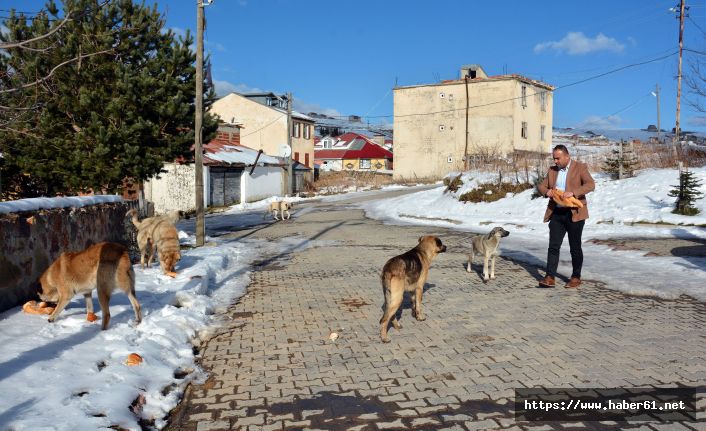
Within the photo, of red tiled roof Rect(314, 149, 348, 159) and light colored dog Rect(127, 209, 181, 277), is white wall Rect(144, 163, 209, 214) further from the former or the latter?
red tiled roof Rect(314, 149, 348, 159)

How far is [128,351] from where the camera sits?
5281 millimetres

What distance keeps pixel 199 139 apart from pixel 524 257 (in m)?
8.81

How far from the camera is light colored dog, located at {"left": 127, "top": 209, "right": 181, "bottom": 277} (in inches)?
366

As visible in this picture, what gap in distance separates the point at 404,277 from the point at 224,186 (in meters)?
29.5

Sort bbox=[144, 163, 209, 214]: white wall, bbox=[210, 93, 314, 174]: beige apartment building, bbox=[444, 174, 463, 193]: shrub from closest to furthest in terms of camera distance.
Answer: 1. bbox=[444, 174, 463, 193]: shrub
2. bbox=[144, 163, 209, 214]: white wall
3. bbox=[210, 93, 314, 174]: beige apartment building

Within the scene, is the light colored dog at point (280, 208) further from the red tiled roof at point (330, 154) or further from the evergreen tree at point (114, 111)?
the red tiled roof at point (330, 154)

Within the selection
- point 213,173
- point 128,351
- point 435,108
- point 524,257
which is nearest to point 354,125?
point 435,108

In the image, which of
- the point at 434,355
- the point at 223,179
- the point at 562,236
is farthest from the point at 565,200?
the point at 223,179

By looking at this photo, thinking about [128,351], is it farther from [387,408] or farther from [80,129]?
[80,129]

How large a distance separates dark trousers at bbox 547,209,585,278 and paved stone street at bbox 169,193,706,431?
462 millimetres

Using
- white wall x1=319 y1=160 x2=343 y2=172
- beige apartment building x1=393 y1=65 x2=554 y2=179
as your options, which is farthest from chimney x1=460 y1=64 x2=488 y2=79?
white wall x1=319 y1=160 x2=343 y2=172

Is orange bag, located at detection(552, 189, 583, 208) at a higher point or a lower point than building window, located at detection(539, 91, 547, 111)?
lower

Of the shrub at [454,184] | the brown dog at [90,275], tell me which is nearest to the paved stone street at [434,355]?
the brown dog at [90,275]

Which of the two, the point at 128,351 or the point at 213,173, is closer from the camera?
the point at 128,351
